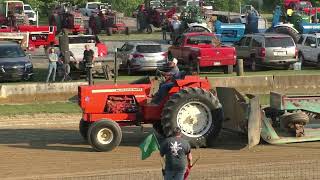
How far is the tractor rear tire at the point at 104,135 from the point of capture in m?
14.3

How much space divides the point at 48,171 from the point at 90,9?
46695mm

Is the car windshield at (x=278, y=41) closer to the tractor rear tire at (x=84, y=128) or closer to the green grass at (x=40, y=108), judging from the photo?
the green grass at (x=40, y=108)

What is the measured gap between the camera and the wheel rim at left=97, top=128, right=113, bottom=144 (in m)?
14.4

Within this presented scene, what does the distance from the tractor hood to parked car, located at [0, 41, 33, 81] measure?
1374 centimetres

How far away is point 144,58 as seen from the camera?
97.0 ft

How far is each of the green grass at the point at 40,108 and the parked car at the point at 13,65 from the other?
5.63 metres

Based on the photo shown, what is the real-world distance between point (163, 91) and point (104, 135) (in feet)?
5.02

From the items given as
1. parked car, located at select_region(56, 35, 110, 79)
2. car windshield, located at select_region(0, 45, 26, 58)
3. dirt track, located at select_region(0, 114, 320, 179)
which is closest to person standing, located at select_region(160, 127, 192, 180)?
dirt track, located at select_region(0, 114, 320, 179)

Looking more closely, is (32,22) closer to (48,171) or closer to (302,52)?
(302,52)

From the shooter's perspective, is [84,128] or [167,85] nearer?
[167,85]

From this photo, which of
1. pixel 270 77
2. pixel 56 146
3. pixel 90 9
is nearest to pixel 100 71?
pixel 270 77

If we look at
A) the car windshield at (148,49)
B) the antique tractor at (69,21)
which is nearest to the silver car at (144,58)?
the car windshield at (148,49)

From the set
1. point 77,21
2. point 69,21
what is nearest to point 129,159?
point 77,21

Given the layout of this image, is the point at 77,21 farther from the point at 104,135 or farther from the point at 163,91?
the point at 104,135
